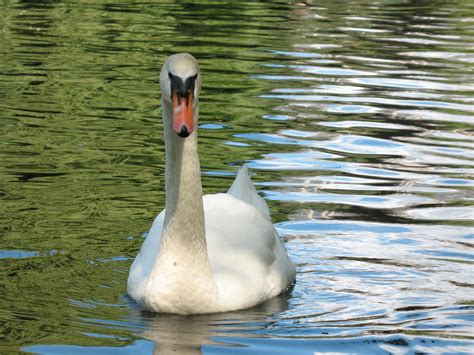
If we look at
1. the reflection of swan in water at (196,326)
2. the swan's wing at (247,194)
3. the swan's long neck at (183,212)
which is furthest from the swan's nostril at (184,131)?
the swan's wing at (247,194)

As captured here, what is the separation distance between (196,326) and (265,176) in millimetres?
4141

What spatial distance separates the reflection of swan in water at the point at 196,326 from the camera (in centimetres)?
734

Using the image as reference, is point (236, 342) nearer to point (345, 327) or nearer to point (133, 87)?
point (345, 327)

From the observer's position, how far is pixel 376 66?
63.0 feet

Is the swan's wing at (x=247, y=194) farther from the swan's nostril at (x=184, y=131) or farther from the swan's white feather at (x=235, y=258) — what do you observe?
the swan's nostril at (x=184, y=131)

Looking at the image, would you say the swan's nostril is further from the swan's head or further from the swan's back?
the swan's back

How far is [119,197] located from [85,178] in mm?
761

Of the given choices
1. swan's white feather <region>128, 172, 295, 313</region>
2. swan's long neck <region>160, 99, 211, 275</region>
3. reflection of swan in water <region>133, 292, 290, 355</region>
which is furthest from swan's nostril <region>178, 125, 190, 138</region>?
reflection of swan in water <region>133, 292, 290, 355</region>

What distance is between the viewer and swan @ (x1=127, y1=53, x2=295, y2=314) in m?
7.55

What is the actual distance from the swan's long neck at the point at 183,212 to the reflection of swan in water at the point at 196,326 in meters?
0.33

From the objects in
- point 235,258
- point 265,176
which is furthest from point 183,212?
point 265,176

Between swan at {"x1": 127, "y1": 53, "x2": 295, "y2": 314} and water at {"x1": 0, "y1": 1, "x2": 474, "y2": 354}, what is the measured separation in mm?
143

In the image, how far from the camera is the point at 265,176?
11.7 metres

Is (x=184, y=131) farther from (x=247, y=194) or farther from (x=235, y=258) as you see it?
(x=247, y=194)
